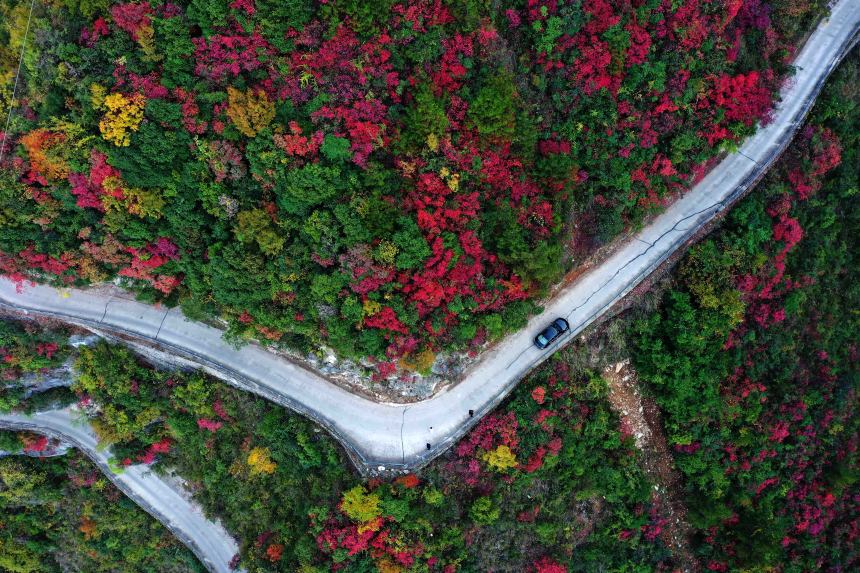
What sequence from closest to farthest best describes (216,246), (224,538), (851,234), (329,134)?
(329,134), (216,246), (224,538), (851,234)

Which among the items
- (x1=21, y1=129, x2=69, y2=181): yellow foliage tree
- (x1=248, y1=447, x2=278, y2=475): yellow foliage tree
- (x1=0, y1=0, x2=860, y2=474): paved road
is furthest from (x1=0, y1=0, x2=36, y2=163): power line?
(x1=248, y1=447, x2=278, y2=475): yellow foliage tree

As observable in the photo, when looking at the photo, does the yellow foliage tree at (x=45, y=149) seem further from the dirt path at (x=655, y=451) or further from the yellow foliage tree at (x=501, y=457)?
the dirt path at (x=655, y=451)

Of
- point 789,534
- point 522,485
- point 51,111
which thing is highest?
point 51,111

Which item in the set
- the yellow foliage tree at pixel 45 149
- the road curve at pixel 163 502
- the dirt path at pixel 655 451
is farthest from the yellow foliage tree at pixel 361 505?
the yellow foliage tree at pixel 45 149

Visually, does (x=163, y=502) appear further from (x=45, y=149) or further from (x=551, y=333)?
(x=551, y=333)

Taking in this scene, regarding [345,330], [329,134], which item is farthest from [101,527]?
[329,134]

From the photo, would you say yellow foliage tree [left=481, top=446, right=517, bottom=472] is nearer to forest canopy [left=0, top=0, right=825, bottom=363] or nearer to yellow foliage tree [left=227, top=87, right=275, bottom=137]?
forest canopy [left=0, top=0, right=825, bottom=363]

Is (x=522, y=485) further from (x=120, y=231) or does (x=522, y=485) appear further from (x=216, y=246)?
(x=120, y=231)
